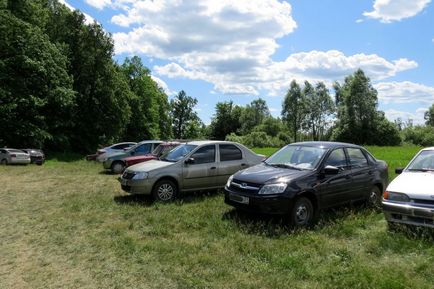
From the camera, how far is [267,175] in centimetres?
830

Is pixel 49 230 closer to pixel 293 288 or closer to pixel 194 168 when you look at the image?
pixel 194 168

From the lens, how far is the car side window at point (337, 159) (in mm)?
8903

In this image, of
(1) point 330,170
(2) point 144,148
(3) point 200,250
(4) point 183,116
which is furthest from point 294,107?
(3) point 200,250

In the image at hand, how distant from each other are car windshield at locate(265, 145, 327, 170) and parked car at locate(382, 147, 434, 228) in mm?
1643

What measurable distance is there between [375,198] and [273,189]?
3.55m

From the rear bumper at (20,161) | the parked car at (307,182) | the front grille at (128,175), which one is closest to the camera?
the parked car at (307,182)

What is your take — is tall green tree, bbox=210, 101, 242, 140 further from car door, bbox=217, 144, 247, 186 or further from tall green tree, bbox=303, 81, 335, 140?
car door, bbox=217, 144, 247, 186

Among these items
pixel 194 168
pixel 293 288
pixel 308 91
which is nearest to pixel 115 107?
pixel 194 168

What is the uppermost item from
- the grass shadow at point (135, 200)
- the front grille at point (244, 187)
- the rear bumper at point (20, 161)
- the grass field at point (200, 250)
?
the front grille at point (244, 187)

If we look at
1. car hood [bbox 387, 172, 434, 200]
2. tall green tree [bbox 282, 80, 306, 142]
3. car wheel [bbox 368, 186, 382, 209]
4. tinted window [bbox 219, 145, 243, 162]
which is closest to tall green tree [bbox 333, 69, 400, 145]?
tall green tree [bbox 282, 80, 306, 142]

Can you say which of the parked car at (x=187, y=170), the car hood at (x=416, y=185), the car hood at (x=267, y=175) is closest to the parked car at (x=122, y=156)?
the parked car at (x=187, y=170)

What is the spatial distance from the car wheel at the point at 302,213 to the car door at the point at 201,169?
152 inches

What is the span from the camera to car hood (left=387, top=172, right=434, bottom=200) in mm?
7152

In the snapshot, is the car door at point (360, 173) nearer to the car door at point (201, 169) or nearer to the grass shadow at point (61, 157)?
the car door at point (201, 169)
